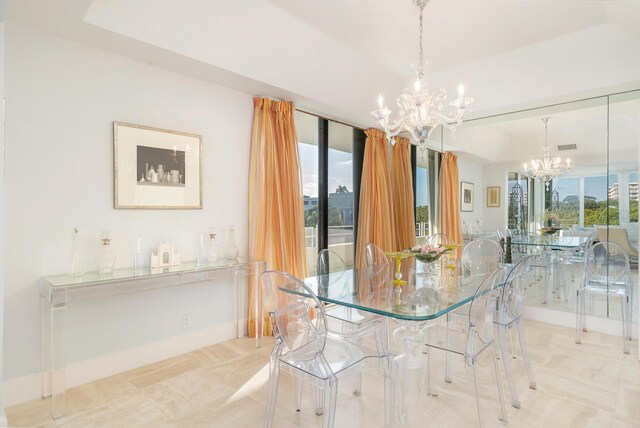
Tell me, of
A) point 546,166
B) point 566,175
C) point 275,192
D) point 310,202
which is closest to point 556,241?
point 566,175

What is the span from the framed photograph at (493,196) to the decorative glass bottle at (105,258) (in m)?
4.24

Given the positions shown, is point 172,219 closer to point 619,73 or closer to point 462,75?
point 462,75

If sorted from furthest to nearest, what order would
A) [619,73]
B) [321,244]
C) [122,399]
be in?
[321,244] < [619,73] < [122,399]

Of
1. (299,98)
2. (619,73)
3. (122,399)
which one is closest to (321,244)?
(299,98)

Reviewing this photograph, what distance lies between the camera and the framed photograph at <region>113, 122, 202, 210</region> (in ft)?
8.97

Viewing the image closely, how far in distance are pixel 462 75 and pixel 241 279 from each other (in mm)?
3461

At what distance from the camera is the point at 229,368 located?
111 inches

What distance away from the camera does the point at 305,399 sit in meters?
2.38

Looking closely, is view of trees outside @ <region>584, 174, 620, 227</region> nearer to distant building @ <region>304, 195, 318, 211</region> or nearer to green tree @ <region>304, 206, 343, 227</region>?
green tree @ <region>304, 206, 343, 227</region>

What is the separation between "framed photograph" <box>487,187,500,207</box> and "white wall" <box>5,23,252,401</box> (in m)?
3.43

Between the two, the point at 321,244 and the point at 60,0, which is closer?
the point at 60,0

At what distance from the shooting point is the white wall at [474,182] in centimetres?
461

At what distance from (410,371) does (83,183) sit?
2.84 metres

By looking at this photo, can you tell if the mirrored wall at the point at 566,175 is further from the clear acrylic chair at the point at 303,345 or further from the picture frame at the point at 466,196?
the clear acrylic chair at the point at 303,345
